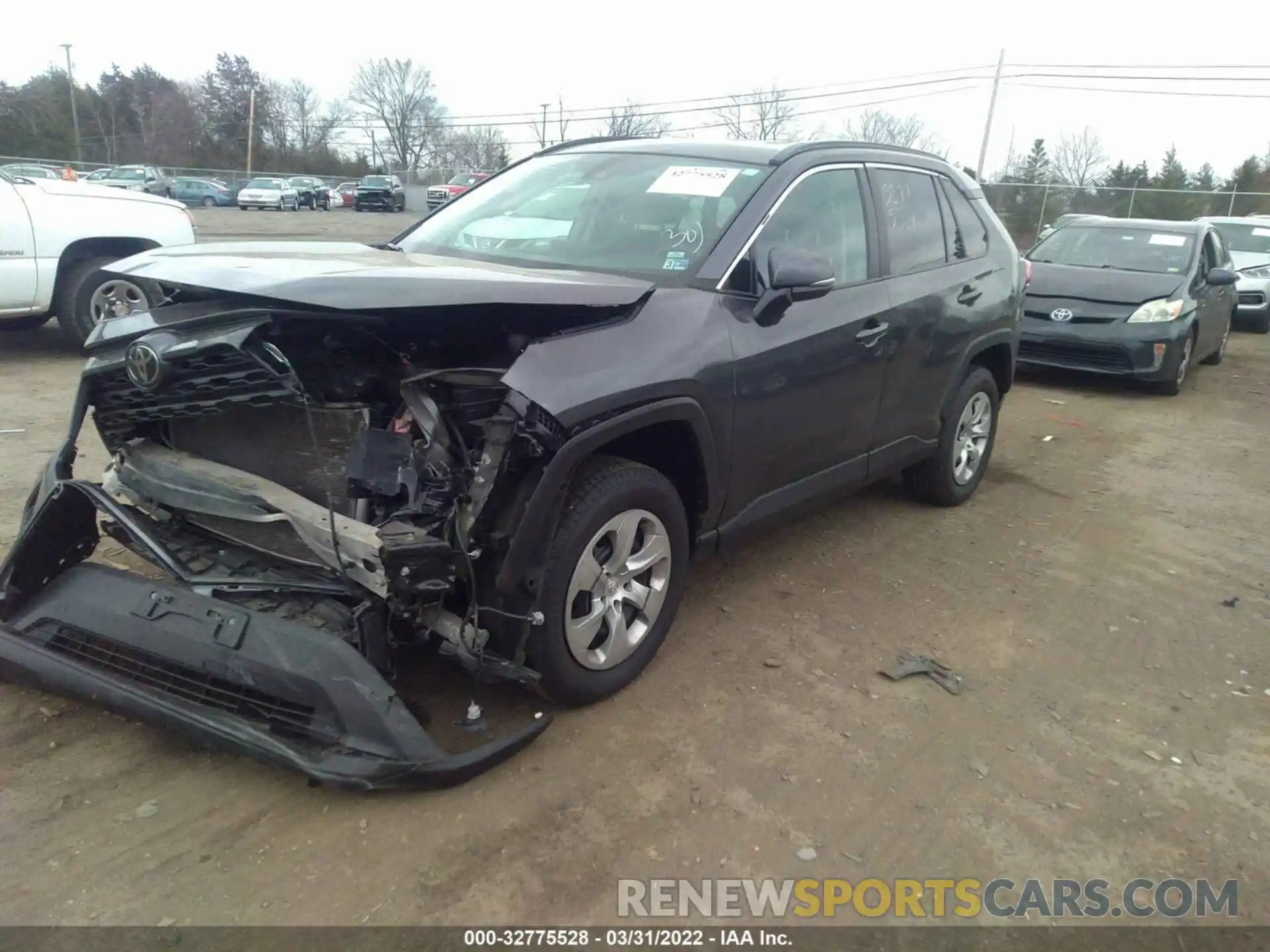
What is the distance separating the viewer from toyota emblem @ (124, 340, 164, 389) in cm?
277

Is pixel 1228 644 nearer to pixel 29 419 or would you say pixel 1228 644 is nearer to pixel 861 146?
pixel 861 146

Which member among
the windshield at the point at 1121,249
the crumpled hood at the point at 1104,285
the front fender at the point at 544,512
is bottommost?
the front fender at the point at 544,512

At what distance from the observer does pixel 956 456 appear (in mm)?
5426

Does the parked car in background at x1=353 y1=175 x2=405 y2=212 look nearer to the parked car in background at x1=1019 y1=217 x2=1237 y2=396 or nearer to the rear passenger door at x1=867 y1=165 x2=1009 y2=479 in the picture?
the parked car in background at x1=1019 y1=217 x2=1237 y2=396

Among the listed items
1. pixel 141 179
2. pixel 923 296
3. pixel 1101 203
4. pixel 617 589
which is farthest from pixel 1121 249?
pixel 141 179

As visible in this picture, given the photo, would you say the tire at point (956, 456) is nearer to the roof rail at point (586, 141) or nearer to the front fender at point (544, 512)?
the roof rail at point (586, 141)

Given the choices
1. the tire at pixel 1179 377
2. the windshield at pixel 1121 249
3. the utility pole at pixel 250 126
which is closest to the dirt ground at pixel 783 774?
the tire at pixel 1179 377

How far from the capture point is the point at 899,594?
173 inches

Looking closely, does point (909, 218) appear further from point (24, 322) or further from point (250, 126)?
point (250, 126)

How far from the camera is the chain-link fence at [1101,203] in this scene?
26375 mm

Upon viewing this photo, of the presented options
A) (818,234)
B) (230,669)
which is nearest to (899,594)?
(818,234)

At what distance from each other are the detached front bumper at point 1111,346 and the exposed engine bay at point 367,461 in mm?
Result: 7601

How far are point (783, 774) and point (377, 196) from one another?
42935 millimetres

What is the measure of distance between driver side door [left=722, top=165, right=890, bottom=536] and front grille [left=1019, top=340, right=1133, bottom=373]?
570cm
